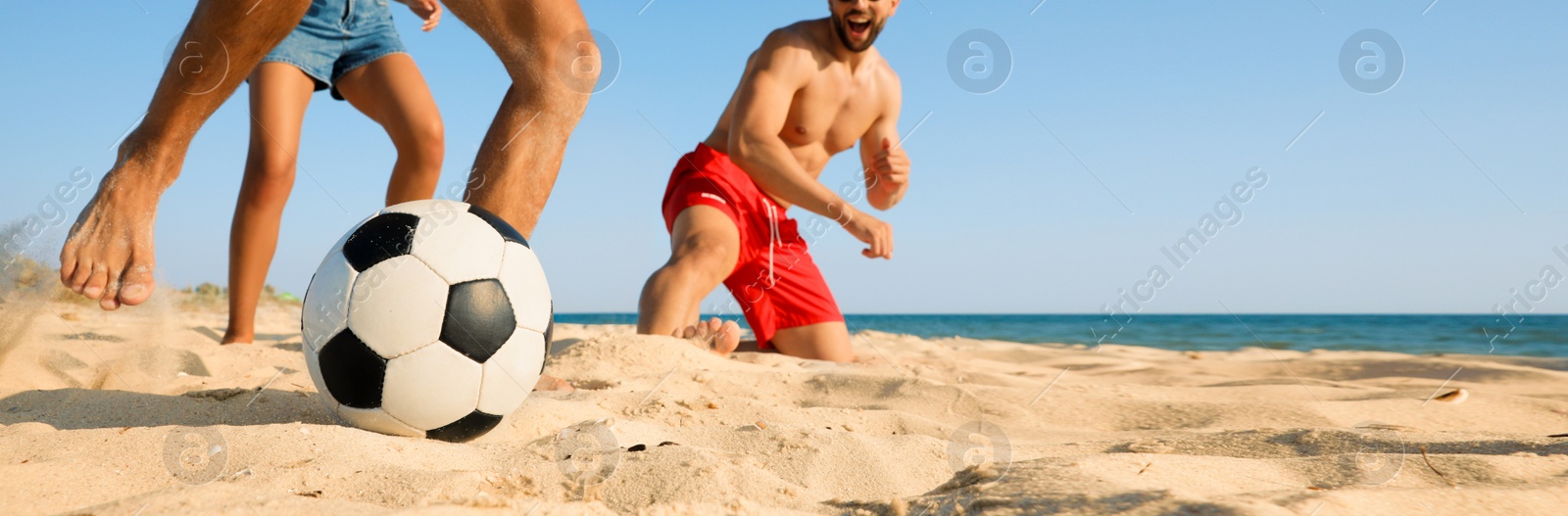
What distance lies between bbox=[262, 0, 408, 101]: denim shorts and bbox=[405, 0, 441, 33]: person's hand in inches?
3.9

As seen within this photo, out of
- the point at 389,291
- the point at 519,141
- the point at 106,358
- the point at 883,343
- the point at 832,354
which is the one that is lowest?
the point at 883,343

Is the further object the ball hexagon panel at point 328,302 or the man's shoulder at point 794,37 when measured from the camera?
the man's shoulder at point 794,37

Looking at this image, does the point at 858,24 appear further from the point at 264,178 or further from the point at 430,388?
the point at 430,388

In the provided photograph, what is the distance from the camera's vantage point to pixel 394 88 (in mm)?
2994

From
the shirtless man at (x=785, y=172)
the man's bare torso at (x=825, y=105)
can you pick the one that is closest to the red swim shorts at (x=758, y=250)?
the shirtless man at (x=785, y=172)

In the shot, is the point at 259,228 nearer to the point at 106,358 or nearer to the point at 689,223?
the point at 106,358

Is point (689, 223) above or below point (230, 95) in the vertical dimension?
below

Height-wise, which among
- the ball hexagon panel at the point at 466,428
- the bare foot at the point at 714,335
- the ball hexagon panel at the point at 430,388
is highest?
the ball hexagon panel at the point at 430,388

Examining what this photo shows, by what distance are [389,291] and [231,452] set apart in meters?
0.38

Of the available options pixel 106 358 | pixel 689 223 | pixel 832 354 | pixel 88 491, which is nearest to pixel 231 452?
pixel 88 491

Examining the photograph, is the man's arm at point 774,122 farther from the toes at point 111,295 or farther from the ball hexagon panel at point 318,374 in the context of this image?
the toes at point 111,295

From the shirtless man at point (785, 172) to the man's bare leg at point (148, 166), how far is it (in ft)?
5.34

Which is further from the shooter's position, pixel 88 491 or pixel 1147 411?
pixel 1147 411

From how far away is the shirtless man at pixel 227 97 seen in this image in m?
1.88
